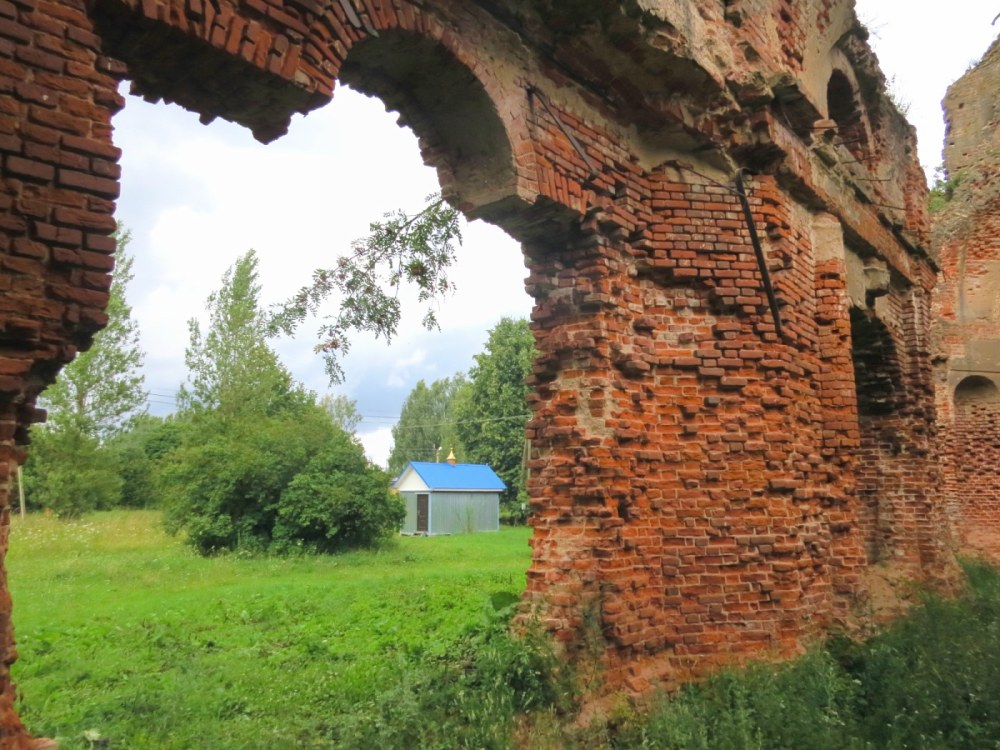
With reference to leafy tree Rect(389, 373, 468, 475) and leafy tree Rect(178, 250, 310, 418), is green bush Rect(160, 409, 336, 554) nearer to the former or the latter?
leafy tree Rect(178, 250, 310, 418)

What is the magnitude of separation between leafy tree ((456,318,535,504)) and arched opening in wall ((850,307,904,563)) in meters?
28.5

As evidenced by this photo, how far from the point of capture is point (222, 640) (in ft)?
25.0

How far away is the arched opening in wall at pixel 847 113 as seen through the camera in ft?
31.1

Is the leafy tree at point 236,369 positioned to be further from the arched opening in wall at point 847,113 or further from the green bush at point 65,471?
the arched opening in wall at point 847,113

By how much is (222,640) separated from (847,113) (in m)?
9.86

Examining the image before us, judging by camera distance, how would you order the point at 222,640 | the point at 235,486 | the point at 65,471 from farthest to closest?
the point at 65,471 < the point at 235,486 < the point at 222,640

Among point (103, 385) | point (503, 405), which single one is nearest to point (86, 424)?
point (103, 385)

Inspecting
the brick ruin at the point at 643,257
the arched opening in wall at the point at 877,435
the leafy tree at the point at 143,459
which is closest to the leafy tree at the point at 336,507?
the arched opening in wall at the point at 877,435

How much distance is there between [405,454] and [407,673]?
5734 cm

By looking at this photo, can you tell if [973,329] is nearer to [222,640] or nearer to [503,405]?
[222,640]

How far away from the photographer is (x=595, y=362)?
17.7 feet

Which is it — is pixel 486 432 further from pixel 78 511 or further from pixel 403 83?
pixel 403 83

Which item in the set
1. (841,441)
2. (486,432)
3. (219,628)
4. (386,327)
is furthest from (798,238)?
(486,432)

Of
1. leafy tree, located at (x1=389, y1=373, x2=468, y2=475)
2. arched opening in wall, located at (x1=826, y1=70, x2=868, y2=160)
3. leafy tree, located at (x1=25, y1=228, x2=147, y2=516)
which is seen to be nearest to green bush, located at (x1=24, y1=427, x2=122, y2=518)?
leafy tree, located at (x1=25, y1=228, x2=147, y2=516)
